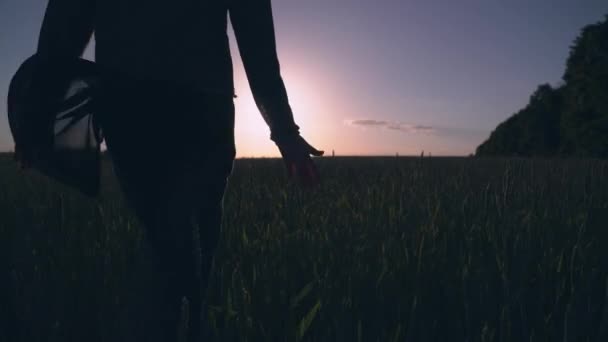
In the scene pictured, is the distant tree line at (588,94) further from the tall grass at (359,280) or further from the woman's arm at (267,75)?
the woman's arm at (267,75)

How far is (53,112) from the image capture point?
1.34 meters

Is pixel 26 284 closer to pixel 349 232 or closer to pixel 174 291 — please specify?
pixel 174 291

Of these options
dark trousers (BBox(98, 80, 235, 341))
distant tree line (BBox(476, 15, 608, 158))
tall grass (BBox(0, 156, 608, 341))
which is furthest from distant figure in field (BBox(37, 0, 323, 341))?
distant tree line (BBox(476, 15, 608, 158))

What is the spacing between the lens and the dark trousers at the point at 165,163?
52.9 inches

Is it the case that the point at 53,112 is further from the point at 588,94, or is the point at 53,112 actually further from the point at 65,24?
the point at 588,94

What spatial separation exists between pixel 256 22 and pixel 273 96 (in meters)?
0.25

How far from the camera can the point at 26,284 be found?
7.21 ft

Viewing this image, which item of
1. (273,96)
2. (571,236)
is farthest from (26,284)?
(571,236)

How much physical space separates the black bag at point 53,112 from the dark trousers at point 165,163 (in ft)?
0.24

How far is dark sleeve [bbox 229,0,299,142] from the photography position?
4.88 ft

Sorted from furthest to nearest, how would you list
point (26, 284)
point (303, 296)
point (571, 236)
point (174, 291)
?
point (571, 236) < point (26, 284) < point (303, 296) < point (174, 291)

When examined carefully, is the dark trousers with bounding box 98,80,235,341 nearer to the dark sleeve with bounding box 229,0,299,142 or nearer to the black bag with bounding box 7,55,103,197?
the black bag with bounding box 7,55,103,197

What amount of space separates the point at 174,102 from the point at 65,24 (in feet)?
1.56

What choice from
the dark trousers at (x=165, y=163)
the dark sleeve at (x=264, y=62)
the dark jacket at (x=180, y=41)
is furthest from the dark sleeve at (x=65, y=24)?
the dark sleeve at (x=264, y=62)
